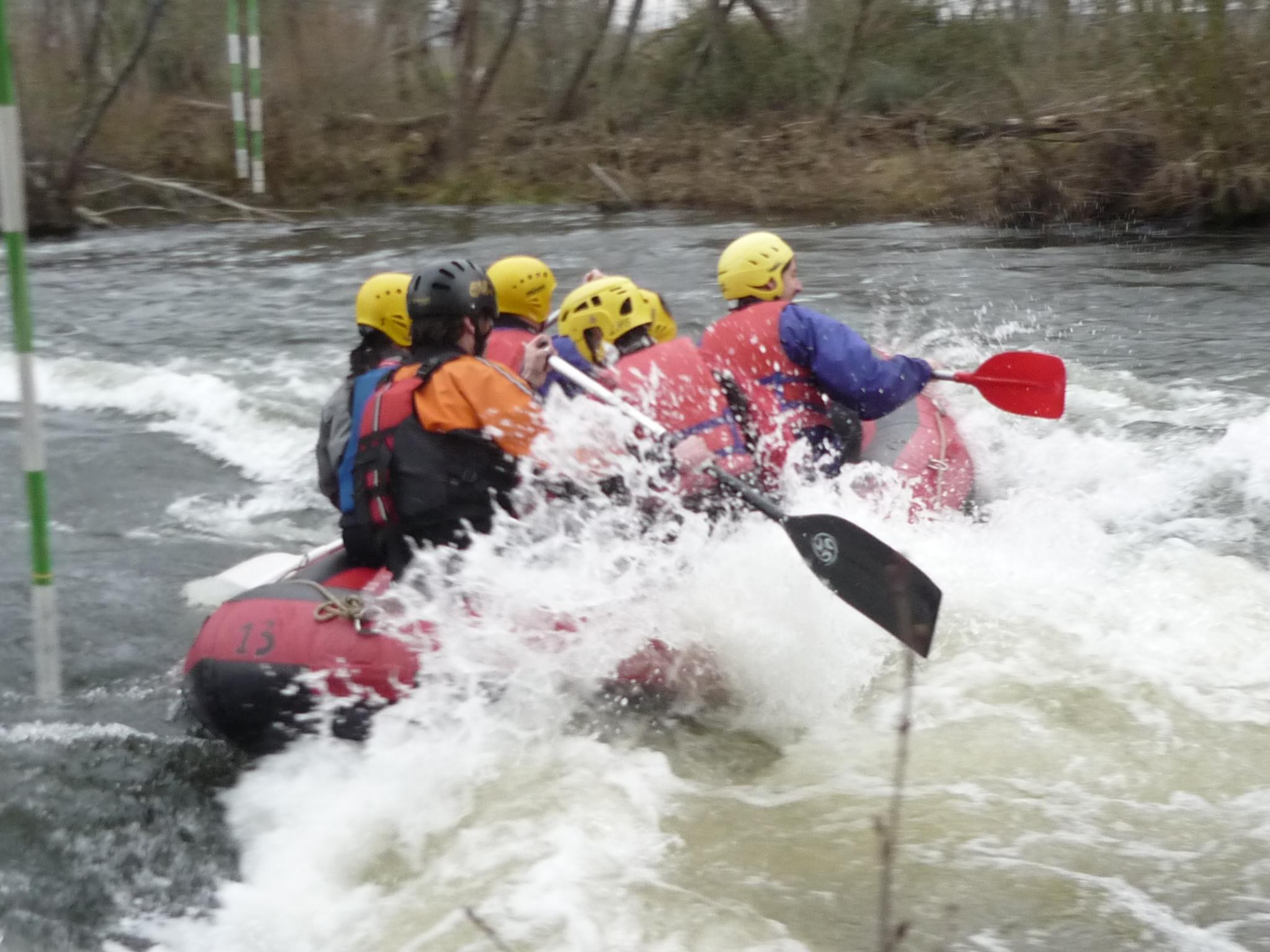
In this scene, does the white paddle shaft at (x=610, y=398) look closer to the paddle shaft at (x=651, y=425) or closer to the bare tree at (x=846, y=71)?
the paddle shaft at (x=651, y=425)

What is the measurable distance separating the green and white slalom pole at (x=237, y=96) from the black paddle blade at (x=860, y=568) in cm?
1415

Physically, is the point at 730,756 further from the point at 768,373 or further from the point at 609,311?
the point at 768,373

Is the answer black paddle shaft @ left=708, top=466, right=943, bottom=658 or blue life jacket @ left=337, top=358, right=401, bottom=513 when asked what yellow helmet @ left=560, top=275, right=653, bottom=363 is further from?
black paddle shaft @ left=708, top=466, right=943, bottom=658

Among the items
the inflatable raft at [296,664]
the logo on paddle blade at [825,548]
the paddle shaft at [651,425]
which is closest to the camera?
the inflatable raft at [296,664]

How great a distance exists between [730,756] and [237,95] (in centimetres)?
1460

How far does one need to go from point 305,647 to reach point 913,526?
2519 millimetres

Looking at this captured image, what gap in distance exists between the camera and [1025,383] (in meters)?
6.09

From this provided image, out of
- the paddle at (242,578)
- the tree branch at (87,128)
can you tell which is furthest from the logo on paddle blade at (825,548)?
the tree branch at (87,128)

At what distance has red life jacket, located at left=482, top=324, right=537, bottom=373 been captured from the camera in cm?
583

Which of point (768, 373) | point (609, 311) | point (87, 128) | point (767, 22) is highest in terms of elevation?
point (767, 22)

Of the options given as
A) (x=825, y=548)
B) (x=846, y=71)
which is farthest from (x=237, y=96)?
(x=825, y=548)

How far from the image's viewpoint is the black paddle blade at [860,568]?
4.00m

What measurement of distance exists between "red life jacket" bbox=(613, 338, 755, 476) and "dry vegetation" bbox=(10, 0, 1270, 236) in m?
9.26

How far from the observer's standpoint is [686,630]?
455 cm
